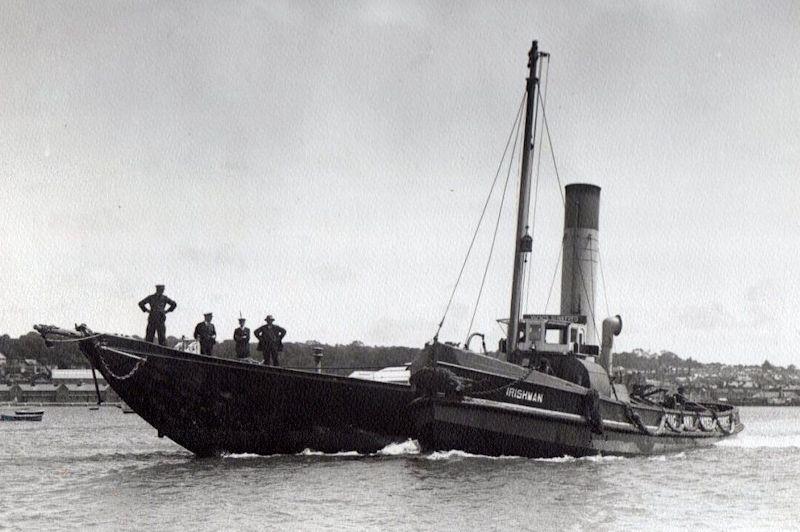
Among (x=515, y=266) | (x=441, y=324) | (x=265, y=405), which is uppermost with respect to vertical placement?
(x=515, y=266)

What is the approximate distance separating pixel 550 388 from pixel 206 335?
23.7 feet

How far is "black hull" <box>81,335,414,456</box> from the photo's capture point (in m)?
17.3

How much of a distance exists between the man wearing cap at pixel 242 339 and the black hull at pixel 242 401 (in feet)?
6.01

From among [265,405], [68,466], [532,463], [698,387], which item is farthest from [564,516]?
[698,387]

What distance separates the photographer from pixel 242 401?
1777 centimetres

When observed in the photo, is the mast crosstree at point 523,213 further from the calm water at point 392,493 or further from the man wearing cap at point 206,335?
the man wearing cap at point 206,335

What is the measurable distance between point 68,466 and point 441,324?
8.84 meters

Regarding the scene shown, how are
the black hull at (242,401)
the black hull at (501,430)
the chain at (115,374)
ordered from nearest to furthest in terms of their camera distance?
the chain at (115,374) < the black hull at (242,401) < the black hull at (501,430)

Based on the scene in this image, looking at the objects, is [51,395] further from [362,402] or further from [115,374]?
[362,402]

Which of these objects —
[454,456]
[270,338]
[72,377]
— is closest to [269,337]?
[270,338]

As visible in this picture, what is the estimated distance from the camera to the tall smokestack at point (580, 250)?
2309 cm

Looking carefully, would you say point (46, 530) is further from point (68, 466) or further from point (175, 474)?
point (68, 466)

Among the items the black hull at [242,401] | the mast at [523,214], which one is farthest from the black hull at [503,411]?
the mast at [523,214]

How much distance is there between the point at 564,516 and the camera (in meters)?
13.1
